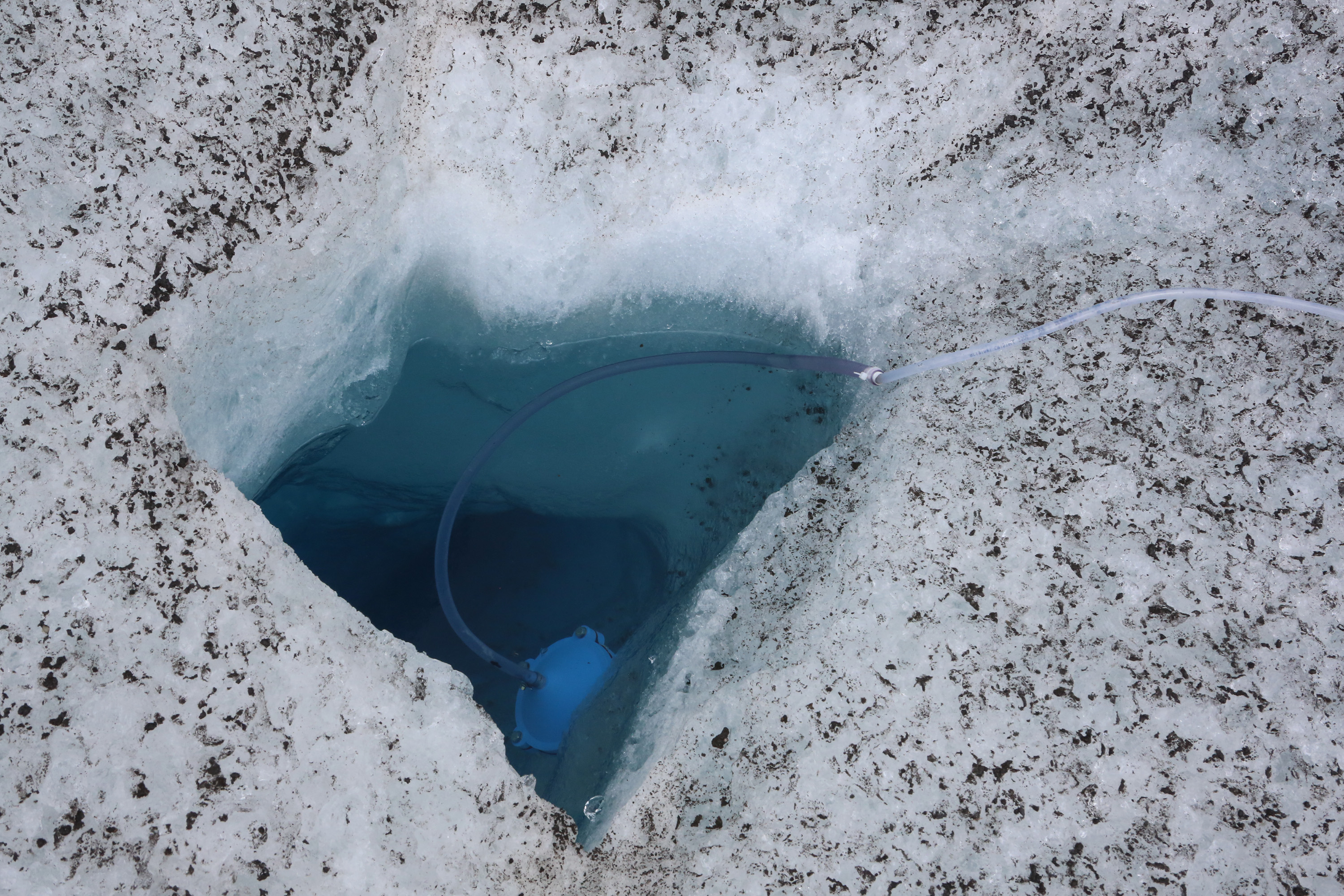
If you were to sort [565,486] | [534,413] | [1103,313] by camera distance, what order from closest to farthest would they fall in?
[1103,313]
[534,413]
[565,486]

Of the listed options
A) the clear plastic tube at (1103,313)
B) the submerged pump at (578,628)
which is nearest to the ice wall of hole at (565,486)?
the submerged pump at (578,628)

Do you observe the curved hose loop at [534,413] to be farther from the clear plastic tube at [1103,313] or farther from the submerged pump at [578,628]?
the clear plastic tube at [1103,313]

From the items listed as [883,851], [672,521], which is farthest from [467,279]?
[883,851]

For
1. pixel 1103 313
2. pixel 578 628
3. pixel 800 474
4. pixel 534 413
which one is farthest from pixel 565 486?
pixel 1103 313

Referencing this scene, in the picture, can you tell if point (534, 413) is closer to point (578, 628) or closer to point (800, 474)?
point (578, 628)

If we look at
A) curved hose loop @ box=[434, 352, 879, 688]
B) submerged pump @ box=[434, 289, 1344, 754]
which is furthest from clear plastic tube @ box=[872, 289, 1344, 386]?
curved hose loop @ box=[434, 352, 879, 688]

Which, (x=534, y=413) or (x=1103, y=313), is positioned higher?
(x=1103, y=313)
